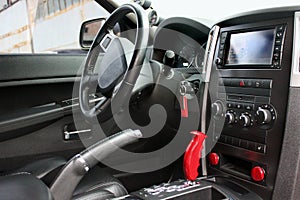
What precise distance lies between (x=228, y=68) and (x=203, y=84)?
9 cm

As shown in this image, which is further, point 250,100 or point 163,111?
point 163,111

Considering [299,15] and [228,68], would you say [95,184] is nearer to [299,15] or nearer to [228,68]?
[228,68]

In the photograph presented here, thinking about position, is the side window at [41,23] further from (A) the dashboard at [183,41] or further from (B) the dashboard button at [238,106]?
(B) the dashboard button at [238,106]

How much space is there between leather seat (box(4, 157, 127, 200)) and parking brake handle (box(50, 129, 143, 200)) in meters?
0.05

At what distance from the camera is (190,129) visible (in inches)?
38.3

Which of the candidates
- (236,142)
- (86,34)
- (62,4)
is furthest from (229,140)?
(62,4)

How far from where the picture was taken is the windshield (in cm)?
108

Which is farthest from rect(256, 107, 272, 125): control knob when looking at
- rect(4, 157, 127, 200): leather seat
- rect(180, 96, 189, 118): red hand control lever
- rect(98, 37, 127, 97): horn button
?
rect(4, 157, 127, 200): leather seat

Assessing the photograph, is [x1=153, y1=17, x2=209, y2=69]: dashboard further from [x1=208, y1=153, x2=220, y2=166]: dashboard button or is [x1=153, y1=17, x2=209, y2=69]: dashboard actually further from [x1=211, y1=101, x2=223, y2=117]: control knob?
[x1=208, y1=153, x2=220, y2=166]: dashboard button

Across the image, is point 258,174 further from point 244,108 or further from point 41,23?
point 41,23

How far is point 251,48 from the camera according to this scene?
0.75 meters

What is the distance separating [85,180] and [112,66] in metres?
0.39

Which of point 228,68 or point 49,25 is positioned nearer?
point 228,68

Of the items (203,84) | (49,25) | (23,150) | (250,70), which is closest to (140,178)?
(23,150)
